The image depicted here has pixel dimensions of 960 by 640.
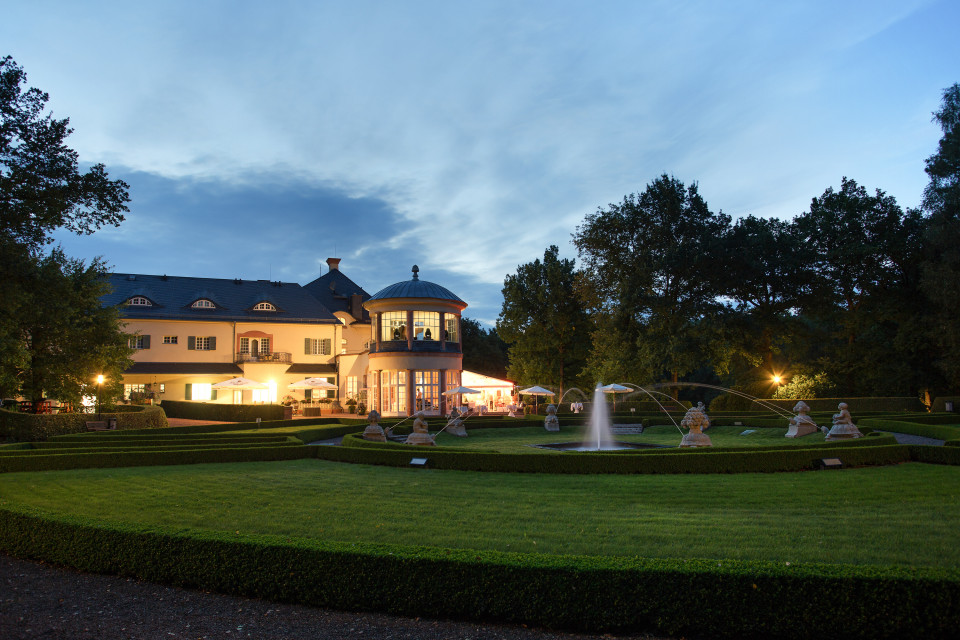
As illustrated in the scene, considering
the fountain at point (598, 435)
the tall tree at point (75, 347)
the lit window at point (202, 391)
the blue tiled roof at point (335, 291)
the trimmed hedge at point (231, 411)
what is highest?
the blue tiled roof at point (335, 291)

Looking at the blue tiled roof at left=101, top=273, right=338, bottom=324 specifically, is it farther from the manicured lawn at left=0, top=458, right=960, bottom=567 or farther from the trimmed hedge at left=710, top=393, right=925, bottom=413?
the manicured lawn at left=0, top=458, right=960, bottom=567

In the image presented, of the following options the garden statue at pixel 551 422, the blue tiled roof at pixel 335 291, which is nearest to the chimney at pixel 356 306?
the blue tiled roof at pixel 335 291

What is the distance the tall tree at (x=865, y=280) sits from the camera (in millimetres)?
39531

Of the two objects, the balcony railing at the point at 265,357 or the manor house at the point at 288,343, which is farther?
the balcony railing at the point at 265,357

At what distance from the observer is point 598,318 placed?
44969 millimetres

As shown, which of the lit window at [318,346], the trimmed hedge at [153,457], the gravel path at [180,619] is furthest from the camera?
the lit window at [318,346]

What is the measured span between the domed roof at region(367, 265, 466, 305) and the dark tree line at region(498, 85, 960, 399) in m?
11.7

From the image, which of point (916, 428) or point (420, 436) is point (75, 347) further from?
point (916, 428)

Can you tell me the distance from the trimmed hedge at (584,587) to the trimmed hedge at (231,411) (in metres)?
29.8

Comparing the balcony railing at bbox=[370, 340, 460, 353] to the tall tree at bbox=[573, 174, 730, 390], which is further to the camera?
the tall tree at bbox=[573, 174, 730, 390]

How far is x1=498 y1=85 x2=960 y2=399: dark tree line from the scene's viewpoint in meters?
39.4

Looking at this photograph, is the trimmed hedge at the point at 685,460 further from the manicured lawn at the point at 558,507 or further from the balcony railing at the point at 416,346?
the balcony railing at the point at 416,346

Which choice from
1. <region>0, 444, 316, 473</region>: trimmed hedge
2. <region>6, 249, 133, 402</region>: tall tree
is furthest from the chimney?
<region>0, 444, 316, 473</region>: trimmed hedge

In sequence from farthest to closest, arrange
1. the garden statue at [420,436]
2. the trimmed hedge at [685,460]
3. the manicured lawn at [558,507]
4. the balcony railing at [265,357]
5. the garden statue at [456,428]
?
1. the balcony railing at [265,357]
2. the garden statue at [456,428]
3. the garden statue at [420,436]
4. the trimmed hedge at [685,460]
5. the manicured lawn at [558,507]
